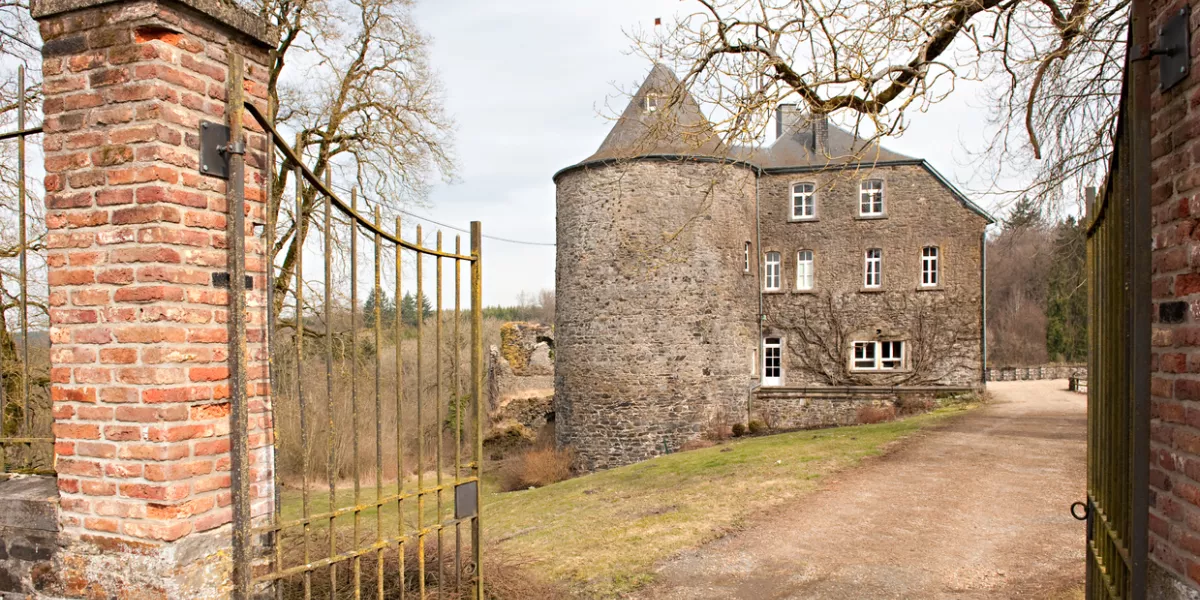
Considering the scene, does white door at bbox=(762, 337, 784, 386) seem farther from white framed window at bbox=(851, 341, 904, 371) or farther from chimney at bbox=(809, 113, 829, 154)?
chimney at bbox=(809, 113, 829, 154)

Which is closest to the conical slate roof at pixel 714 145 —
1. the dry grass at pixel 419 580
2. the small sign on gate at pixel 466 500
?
the dry grass at pixel 419 580

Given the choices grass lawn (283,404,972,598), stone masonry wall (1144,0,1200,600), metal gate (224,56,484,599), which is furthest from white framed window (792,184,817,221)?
stone masonry wall (1144,0,1200,600)

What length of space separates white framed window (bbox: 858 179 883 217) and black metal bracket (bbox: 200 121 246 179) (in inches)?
938

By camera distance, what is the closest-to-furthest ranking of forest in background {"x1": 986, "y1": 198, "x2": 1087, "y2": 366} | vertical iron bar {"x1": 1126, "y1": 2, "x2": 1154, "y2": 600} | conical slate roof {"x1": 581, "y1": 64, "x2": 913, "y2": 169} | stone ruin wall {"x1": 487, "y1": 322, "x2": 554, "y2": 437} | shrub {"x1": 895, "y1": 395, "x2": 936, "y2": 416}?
1. vertical iron bar {"x1": 1126, "y1": 2, "x2": 1154, "y2": 600}
2. conical slate roof {"x1": 581, "y1": 64, "x2": 913, "y2": 169}
3. shrub {"x1": 895, "y1": 395, "x2": 936, "y2": 416}
4. stone ruin wall {"x1": 487, "y1": 322, "x2": 554, "y2": 437}
5. forest in background {"x1": 986, "y1": 198, "x2": 1087, "y2": 366}

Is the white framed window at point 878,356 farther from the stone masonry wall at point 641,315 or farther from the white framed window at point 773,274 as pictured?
the stone masonry wall at point 641,315

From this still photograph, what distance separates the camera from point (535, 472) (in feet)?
63.7

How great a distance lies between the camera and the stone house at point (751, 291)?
21.4m

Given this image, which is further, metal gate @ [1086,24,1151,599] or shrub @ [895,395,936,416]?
shrub @ [895,395,936,416]

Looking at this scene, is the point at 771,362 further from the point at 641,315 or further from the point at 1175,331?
the point at 1175,331

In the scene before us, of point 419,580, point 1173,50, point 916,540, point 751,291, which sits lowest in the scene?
point 916,540

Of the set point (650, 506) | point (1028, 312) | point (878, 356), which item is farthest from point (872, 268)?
point (1028, 312)

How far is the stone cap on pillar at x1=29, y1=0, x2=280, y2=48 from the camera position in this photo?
10.1 ft

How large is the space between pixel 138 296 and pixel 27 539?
125cm

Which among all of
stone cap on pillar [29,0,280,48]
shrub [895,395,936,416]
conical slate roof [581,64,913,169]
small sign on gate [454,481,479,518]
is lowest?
shrub [895,395,936,416]
